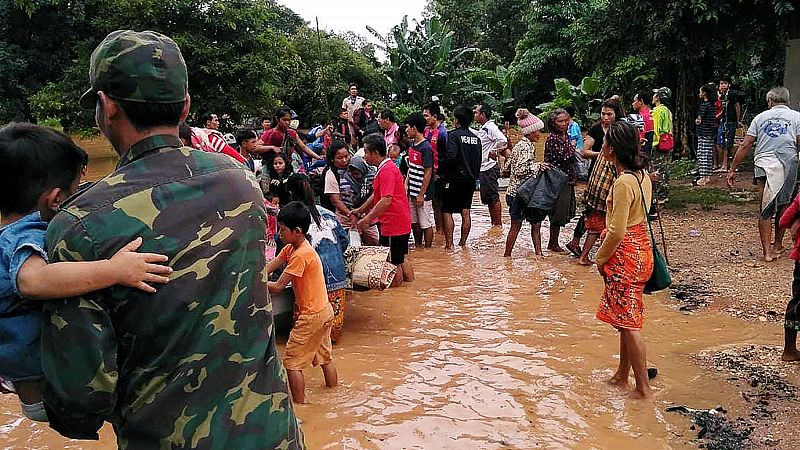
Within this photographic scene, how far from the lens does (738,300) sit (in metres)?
6.66

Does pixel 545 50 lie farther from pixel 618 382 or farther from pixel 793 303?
pixel 618 382

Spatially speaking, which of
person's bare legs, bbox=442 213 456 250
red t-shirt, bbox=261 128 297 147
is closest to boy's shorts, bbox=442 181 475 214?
person's bare legs, bbox=442 213 456 250

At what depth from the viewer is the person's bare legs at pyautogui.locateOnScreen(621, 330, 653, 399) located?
4727mm

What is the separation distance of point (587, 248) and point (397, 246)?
2367mm

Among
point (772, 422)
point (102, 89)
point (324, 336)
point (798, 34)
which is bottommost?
point (772, 422)

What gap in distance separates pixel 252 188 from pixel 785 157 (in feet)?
24.8

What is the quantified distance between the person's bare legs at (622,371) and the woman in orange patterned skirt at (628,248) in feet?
0.08

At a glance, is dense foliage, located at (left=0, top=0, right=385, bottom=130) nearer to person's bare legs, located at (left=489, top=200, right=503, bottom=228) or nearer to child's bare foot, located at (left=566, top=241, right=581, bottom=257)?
person's bare legs, located at (left=489, top=200, right=503, bottom=228)

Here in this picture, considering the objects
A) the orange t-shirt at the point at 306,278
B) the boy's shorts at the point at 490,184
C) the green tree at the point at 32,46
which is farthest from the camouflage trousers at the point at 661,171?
the green tree at the point at 32,46

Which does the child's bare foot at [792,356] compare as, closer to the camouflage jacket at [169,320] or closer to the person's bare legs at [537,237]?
the person's bare legs at [537,237]

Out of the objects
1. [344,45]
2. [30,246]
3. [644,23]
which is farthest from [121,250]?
[344,45]

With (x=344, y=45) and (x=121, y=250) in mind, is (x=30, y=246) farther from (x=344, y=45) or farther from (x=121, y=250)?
(x=344, y=45)

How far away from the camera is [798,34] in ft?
38.4

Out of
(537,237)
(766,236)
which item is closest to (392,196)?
(537,237)
